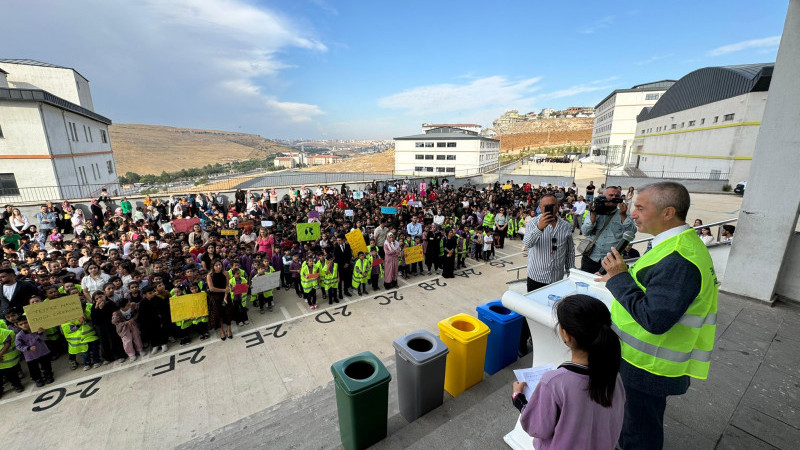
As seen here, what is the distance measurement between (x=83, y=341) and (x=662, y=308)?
8.67 meters

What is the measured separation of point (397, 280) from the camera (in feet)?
32.6

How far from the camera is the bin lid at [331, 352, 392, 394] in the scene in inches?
117

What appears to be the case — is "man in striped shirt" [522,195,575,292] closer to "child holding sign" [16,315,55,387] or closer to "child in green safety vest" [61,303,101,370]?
"child in green safety vest" [61,303,101,370]

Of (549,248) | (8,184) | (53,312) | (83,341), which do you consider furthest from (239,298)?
(8,184)

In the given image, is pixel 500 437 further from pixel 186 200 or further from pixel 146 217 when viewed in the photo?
pixel 186 200

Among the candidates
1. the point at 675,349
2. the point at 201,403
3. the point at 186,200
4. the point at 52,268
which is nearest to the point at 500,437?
the point at 675,349

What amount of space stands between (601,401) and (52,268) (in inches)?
399

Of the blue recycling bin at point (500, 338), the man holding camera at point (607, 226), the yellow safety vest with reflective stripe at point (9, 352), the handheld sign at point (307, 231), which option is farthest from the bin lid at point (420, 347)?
the handheld sign at point (307, 231)

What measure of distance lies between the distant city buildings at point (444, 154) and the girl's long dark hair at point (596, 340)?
4523 cm

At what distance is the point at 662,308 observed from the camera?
1.83 m

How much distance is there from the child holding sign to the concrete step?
369cm

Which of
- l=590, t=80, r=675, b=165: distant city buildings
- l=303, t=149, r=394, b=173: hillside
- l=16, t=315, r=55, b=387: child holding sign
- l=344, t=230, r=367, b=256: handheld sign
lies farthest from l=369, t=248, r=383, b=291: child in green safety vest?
l=303, t=149, r=394, b=173: hillside

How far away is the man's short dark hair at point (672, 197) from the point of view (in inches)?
78.8

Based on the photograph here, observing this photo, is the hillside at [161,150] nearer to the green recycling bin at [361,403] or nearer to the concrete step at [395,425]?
the concrete step at [395,425]
